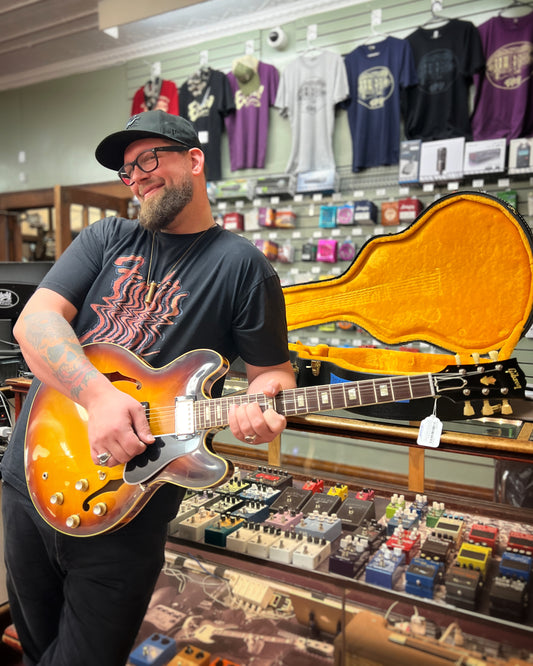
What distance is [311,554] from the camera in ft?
3.88

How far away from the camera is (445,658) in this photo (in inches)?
40.5

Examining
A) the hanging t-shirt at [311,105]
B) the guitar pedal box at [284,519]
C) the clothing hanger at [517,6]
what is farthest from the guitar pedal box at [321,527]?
the clothing hanger at [517,6]

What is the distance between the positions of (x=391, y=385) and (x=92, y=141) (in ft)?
19.6

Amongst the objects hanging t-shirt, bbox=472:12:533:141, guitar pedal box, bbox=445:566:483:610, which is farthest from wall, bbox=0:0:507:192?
guitar pedal box, bbox=445:566:483:610

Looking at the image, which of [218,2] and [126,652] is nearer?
[126,652]

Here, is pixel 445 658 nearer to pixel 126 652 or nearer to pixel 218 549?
pixel 218 549

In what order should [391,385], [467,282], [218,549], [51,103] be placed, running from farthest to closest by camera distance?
[51,103] < [467,282] < [218,549] < [391,385]

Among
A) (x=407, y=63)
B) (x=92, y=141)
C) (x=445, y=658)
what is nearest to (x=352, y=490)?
(x=445, y=658)

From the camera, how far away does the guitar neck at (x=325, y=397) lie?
3.15 feet

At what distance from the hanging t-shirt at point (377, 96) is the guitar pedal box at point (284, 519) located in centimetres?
348

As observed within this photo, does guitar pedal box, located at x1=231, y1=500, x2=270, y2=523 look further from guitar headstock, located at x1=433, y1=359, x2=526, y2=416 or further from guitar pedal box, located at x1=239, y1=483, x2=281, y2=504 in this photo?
guitar headstock, located at x1=433, y1=359, x2=526, y2=416

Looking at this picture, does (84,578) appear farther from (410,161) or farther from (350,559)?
(410,161)

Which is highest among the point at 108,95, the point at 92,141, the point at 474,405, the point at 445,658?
the point at 108,95

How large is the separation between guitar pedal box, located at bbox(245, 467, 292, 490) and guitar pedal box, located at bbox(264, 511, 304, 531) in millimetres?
189
